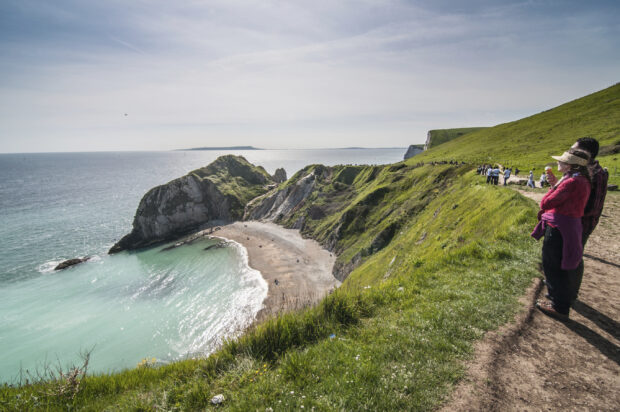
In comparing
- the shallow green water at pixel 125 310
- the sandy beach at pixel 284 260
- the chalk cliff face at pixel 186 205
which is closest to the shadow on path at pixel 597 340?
the sandy beach at pixel 284 260

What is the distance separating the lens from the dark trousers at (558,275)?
20.1ft

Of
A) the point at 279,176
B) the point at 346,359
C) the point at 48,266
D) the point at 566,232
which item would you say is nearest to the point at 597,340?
the point at 566,232

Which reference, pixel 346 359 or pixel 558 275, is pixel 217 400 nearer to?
pixel 346 359

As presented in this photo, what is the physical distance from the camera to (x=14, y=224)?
3634 inches

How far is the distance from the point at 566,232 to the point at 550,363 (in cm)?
319

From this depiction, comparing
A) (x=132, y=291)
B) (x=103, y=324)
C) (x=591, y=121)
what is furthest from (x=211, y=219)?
(x=591, y=121)

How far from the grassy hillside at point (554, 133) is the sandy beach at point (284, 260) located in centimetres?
4368

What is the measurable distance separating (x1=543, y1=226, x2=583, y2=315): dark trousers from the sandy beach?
29944 mm

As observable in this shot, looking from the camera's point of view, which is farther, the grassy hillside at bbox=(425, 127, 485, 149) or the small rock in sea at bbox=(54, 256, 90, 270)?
the grassy hillside at bbox=(425, 127, 485, 149)

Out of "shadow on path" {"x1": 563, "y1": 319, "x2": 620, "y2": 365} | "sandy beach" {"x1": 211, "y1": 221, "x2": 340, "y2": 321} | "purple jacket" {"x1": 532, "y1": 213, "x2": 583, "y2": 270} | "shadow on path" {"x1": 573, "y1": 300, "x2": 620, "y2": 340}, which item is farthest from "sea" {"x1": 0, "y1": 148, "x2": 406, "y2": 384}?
"shadow on path" {"x1": 573, "y1": 300, "x2": 620, "y2": 340}

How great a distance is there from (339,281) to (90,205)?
139 meters

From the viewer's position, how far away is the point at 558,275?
639cm

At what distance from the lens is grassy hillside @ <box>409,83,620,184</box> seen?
56406 millimetres

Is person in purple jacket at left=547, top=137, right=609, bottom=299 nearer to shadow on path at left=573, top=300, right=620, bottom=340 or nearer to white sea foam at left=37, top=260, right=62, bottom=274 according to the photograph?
shadow on path at left=573, top=300, right=620, bottom=340
